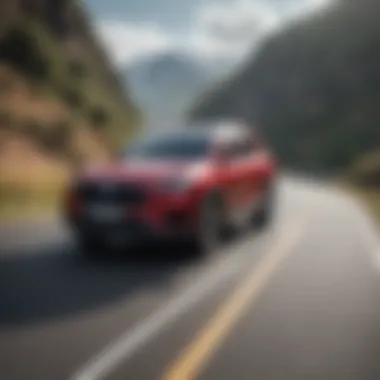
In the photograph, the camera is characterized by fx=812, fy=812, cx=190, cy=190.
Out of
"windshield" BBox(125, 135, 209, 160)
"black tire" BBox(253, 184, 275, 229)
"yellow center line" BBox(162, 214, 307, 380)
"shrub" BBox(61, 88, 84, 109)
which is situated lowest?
"yellow center line" BBox(162, 214, 307, 380)

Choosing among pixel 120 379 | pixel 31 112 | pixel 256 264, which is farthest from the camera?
pixel 31 112

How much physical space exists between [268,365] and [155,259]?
5.26 m

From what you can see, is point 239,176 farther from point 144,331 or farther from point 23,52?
point 23,52

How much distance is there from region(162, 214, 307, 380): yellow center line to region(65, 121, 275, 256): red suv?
41.0 inches

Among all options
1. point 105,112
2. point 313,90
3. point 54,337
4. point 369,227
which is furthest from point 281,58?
point 54,337

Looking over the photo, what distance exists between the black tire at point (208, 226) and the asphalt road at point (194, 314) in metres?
0.19

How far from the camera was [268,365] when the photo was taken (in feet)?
17.6

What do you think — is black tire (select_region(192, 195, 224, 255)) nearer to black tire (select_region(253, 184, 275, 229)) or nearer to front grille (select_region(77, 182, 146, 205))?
front grille (select_region(77, 182, 146, 205))

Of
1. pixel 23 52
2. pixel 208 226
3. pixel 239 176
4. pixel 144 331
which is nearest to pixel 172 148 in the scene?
pixel 239 176

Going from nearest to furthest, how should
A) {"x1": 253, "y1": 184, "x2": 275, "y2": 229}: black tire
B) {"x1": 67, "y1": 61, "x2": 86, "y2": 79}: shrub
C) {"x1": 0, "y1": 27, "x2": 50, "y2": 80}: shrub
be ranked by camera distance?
{"x1": 253, "y1": 184, "x2": 275, "y2": 229}: black tire
{"x1": 0, "y1": 27, "x2": 50, "y2": 80}: shrub
{"x1": 67, "y1": 61, "x2": 86, "y2": 79}: shrub

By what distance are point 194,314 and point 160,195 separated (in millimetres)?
3307

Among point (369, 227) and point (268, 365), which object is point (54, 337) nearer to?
point (268, 365)

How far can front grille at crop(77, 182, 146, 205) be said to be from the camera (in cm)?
1015

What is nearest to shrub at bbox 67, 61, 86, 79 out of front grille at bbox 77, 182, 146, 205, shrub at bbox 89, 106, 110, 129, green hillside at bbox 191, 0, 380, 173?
shrub at bbox 89, 106, 110, 129
